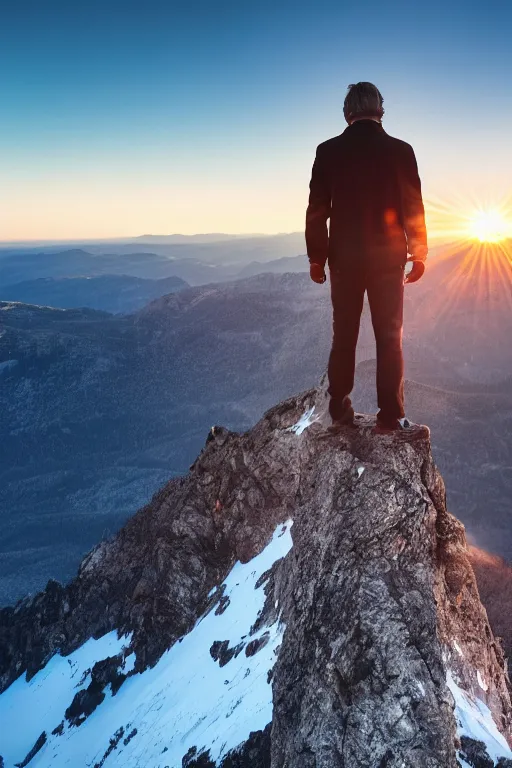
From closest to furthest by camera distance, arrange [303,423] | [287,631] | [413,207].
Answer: [413,207], [287,631], [303,423]

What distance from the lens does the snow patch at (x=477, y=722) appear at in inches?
313

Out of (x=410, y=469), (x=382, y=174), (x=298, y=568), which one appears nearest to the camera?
(x=382, y=174)

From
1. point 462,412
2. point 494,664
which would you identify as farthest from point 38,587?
point 494,664

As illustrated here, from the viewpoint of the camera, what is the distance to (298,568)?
963cm

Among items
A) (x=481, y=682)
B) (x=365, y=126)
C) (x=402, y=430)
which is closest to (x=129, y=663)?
(x=481, y=682)

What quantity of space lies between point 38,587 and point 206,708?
129 m

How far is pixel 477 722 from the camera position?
8.33m

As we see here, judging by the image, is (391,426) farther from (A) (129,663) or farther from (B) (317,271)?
(A) (129,663)

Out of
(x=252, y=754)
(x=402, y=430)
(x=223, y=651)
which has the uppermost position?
(x=402, y=430)

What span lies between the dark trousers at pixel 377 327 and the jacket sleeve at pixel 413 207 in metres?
0.39

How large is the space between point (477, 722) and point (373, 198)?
297 inches

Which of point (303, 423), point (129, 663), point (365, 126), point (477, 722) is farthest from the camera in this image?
point (129, 663)

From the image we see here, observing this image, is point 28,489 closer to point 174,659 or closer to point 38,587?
point 38,587

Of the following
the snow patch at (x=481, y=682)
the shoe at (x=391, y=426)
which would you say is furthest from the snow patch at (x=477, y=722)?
the shoe at (x=391, y=426)
